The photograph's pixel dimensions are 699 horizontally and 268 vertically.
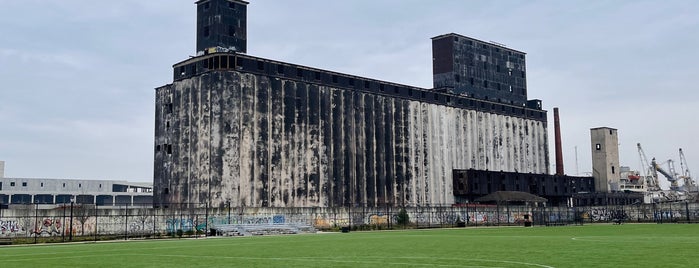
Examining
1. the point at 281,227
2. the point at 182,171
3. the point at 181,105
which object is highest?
the point at 181,105

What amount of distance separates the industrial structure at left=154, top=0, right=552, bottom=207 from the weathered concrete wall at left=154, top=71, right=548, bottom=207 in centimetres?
17

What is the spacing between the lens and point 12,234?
62.7m

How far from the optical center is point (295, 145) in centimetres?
10831

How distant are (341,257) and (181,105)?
81871 millimetres

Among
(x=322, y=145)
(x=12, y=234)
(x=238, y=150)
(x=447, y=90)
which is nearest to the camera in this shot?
(x=12, y=234)

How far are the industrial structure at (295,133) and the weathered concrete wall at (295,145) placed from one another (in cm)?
17

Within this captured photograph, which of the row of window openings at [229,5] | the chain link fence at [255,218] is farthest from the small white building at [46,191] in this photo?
the chain link fence at [255,218]

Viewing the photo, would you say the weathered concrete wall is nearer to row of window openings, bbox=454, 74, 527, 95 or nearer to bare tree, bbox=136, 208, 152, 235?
row of window openings, bbox=454, 74, 527, 95

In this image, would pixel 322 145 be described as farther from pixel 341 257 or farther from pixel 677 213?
pixel 341 257

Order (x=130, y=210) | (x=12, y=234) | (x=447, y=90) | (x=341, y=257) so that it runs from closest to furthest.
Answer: (x=341, y=257) < (x=12, y=234) < (x=130, y=210) < (x=447, y=90)

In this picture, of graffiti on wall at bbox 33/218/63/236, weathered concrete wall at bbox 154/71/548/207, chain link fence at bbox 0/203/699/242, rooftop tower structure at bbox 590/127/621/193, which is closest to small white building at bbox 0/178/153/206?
weathered concrete wall at bbox 154/71/548/207

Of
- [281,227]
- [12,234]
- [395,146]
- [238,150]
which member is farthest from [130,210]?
[395,146]

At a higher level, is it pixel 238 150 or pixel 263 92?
pixel 263 92

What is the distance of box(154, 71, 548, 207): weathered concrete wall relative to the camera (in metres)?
102
